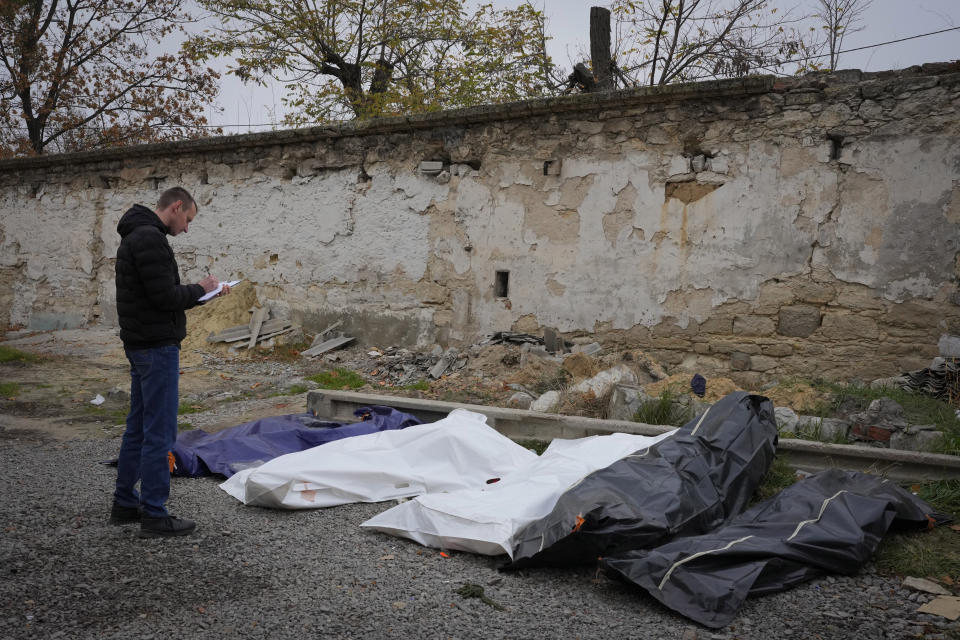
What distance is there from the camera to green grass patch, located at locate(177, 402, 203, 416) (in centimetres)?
633

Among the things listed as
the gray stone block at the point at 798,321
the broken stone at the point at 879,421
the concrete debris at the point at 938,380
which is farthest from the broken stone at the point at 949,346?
the broken stone at the point at 879,421

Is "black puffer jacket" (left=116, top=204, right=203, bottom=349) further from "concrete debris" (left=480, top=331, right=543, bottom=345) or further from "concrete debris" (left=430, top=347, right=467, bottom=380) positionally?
"concrete debris" (left=480, top=331, right=543, bottom=345)

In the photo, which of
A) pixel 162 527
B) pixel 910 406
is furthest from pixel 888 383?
pixel 162 527

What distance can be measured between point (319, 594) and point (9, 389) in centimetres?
619

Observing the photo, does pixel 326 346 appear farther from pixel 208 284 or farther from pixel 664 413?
pixel 208 284

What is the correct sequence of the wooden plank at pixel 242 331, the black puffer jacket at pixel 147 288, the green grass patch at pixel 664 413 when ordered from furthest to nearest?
the wooden plank at pixel 242 331 < the green grass patch at pixel 664 413 < the black puffer jacket at pixel 147 288

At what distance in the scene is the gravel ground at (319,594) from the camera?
→ 2.44 m

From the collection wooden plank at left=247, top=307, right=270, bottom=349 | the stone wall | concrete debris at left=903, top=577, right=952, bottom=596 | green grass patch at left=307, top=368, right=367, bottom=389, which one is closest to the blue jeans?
concrete debris at left=903, top=577, right=952, bottom=596

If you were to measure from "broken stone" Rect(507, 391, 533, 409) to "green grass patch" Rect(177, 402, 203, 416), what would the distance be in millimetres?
3012

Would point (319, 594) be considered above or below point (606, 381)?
below

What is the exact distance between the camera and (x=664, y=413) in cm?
508

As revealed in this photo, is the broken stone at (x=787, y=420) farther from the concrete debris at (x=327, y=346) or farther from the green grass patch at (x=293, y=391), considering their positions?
the concrete debris at (x=327, y=346)

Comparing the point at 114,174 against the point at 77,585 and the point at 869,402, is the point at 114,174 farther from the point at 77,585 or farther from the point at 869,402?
the point at 869,402

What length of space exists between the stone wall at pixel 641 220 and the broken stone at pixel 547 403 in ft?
A: 5.84
